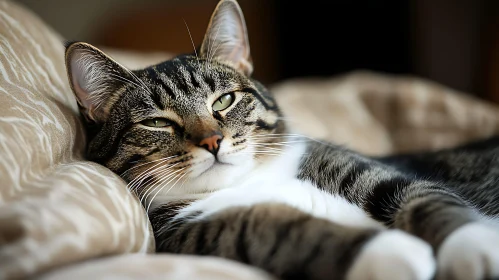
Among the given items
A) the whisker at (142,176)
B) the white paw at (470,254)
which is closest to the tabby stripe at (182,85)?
the whisker at (142,176)

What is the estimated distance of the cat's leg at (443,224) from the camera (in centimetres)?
85

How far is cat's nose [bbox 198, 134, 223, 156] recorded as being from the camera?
44.0 inches

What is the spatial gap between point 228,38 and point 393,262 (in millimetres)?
919

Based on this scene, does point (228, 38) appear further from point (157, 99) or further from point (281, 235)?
point (281, 235)

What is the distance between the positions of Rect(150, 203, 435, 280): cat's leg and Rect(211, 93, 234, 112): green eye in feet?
1.15

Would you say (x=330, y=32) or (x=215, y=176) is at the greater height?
(x=215, y=176)

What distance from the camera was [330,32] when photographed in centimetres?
373

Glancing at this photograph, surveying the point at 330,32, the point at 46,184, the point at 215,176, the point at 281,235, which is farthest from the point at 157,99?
the point at 330,32

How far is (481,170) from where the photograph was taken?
4.64 feet

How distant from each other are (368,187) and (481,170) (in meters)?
0.48

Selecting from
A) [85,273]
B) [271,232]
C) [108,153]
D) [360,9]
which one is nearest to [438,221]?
[271,232]

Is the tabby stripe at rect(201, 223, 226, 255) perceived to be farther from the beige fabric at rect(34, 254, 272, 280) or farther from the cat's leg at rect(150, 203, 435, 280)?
the beige fabric at rect(34, 254, 272, 280)

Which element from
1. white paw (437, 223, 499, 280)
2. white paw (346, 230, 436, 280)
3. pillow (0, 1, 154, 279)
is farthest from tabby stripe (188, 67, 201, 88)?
white paw (437, 223, 499, 280)

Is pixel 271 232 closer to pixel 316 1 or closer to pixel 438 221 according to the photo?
pixel 438 221
